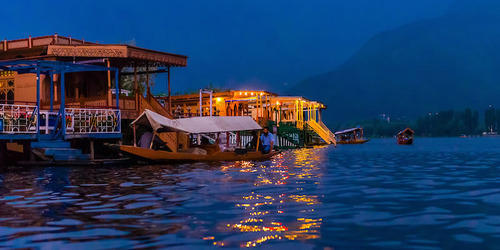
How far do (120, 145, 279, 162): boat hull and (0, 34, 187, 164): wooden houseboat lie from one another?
2.44 metres

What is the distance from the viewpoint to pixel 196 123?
90.9ft

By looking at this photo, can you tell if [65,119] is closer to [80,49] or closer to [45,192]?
[80,49]

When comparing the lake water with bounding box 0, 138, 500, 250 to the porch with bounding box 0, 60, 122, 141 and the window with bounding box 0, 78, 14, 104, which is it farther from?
the window with bounding box 0, 78, 14, 104

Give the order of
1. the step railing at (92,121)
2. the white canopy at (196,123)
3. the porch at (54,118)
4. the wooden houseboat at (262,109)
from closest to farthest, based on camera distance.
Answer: the porch at (54,118), the step railing at (92,121), the white canopy at (196,123), the wooden houseboat at (262,109)

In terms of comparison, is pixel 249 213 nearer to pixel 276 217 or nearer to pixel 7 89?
pixel 276 217

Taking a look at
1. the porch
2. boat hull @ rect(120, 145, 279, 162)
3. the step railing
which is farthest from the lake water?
the step railing

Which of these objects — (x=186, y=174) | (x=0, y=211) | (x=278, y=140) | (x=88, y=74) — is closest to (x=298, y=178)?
(x=186, y=174)

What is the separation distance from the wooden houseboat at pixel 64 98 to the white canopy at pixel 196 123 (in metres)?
1.99

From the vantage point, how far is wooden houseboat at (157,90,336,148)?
4388cm

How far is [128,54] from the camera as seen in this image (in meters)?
27.3

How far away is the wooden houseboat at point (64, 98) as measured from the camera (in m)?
23.0

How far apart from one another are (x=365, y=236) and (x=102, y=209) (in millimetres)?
5463

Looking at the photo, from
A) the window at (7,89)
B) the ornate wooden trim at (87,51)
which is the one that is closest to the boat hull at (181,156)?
the ornate wooden trim at (87,51)

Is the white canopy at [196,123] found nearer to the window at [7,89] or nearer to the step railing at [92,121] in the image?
the step railing at [92,121]
